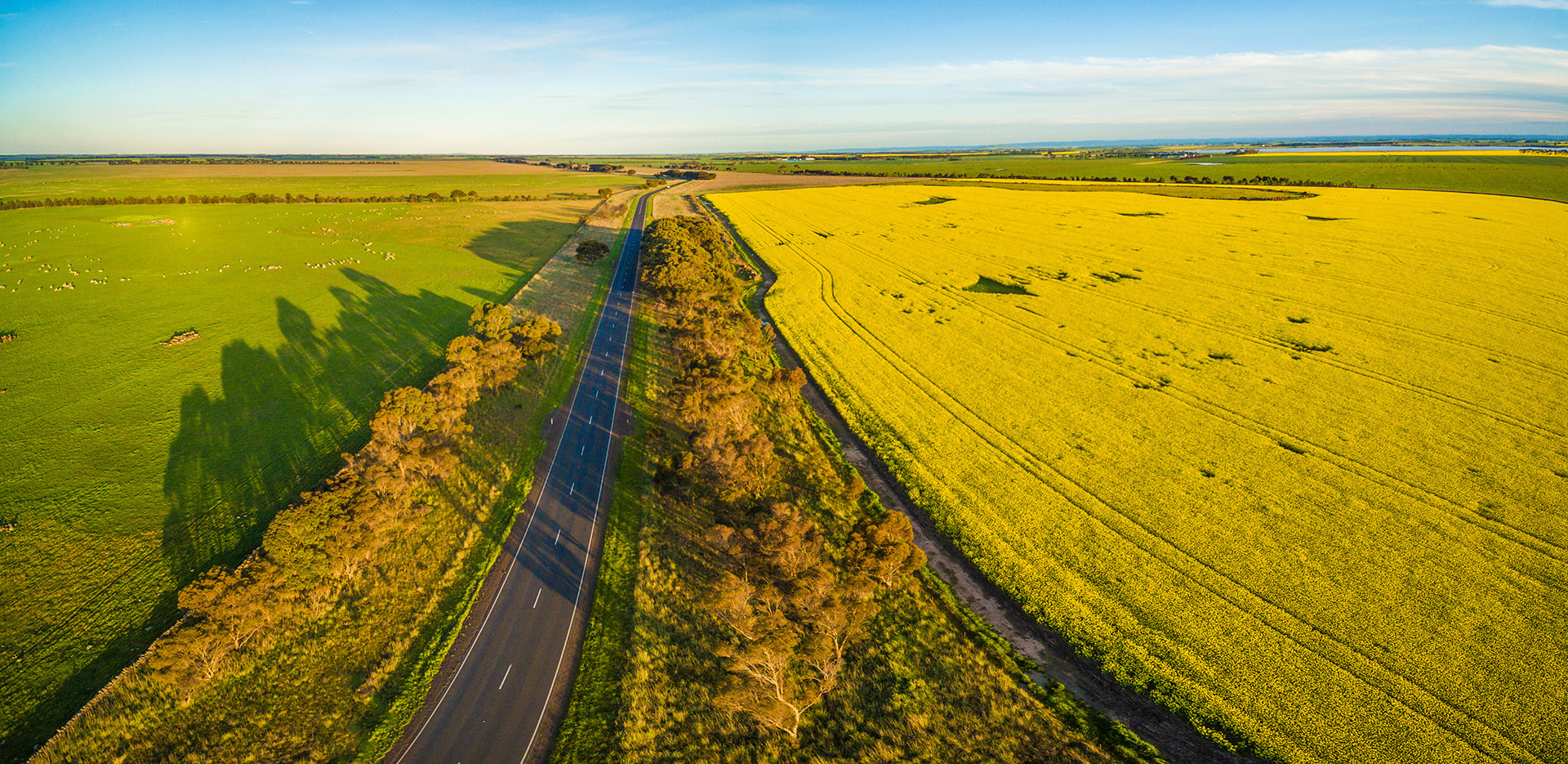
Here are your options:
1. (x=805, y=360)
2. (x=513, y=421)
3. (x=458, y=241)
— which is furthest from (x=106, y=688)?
(x=458, y=241)

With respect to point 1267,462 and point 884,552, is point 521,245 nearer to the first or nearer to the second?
point 884,552

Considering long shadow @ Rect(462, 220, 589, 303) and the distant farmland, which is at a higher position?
long shadow @ Rect(462, 220, 589, 303)

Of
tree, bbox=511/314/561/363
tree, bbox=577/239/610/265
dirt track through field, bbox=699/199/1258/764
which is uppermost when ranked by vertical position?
tree, bbox=577/239/610/265

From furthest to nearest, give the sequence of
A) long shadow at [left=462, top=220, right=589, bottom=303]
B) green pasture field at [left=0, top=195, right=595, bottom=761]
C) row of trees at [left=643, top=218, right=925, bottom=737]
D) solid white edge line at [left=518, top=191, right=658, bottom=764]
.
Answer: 1. long shadow at [left=462, top=220, right=589, bottom=303]
2. green pasture field at [left=0, top=195, right=595, bottom=761]
3. row of trees at [left=643, top=218, right=925, bottom=737]
4. solid white edge line at [left=518, top=191, right=658, bottom=764]

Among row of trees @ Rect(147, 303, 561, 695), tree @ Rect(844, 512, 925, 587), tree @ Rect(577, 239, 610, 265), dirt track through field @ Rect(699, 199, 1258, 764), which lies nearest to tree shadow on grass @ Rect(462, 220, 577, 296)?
tree @ Rect(577, 239, 610, 265)

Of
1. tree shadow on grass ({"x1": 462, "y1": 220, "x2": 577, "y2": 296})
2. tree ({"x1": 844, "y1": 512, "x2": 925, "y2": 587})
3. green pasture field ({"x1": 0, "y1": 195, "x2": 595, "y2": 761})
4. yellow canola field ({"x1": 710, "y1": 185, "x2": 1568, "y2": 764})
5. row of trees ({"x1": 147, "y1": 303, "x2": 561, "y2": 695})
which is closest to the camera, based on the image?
yellow canola field ({"x1": 710, "y1": 185, "x2": 1568, "y2": 764})

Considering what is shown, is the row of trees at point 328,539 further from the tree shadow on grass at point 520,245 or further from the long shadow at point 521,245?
the long shadow at point 521,245

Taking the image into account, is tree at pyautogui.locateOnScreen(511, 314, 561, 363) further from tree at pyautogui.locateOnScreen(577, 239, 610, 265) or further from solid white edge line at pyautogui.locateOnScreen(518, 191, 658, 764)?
tree at pyautogui.locateOnScreen(577, 239, 610, 265)
